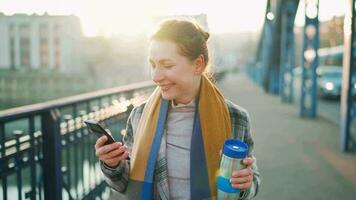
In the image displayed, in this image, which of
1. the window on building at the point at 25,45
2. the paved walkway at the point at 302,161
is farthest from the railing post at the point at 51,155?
the window on building at the point at 25,45

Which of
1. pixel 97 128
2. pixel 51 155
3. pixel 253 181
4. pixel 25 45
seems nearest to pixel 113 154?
pixel 97 128

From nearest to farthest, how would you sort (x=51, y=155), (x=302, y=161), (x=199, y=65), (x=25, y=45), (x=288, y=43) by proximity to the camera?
(x=199, y=65)
(x=51, y=155)
(x=302, y=161)
(x=288, y=43)
(x=25, y=45)

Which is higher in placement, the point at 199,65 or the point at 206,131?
the point at 199,65

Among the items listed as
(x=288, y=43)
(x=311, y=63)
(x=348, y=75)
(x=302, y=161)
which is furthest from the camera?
(x=288, y=43)

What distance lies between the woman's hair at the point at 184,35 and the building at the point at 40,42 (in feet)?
226

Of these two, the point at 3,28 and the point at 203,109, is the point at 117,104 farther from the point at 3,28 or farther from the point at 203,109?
the point at 3,28

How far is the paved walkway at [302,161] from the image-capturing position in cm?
510

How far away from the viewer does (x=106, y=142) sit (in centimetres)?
183

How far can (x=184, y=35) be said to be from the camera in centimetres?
191

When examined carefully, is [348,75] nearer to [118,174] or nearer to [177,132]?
[177,132]

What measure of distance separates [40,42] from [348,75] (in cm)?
7407

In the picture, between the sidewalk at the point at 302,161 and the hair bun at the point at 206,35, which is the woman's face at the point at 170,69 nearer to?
the hair bun at the point at 206,35

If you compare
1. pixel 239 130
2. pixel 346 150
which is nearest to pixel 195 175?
pixel 239 130

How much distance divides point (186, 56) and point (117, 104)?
3.63 metres
